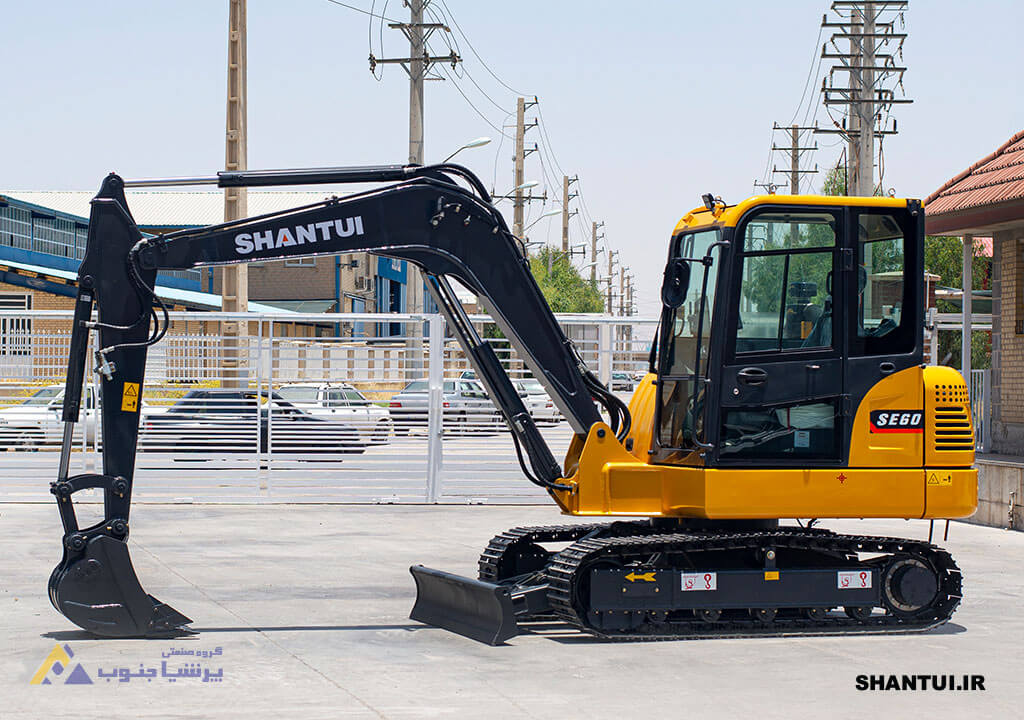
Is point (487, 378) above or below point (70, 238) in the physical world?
below

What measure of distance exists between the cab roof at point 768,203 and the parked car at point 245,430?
369 inches

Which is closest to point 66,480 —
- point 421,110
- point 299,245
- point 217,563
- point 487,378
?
point 299,245

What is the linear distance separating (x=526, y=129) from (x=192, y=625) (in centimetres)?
5153

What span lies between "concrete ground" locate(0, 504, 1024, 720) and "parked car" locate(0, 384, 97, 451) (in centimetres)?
584

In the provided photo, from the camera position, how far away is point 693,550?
9969mm

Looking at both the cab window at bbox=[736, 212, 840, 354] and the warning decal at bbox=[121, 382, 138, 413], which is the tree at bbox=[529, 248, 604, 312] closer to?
the cab window at bbox=[736, 212, 840, 354]

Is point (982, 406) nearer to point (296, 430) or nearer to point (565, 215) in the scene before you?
point (296, 430)

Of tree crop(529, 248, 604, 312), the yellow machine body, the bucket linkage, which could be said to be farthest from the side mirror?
tree crop(529, 248, 604, 312)

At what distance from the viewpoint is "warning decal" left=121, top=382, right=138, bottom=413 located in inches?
375

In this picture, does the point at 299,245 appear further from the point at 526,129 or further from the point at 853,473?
the point at 526,129

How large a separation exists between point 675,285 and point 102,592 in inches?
181

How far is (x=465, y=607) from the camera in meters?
9.88

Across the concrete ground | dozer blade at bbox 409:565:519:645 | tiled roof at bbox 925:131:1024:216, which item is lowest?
the concrete ground

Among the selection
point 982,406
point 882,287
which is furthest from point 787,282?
point 982,406
